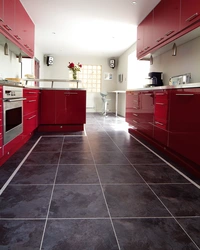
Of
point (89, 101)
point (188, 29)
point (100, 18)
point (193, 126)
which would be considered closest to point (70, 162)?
point (193, 126)

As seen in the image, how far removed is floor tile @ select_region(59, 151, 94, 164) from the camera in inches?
102

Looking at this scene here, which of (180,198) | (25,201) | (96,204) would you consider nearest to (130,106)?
(180,198)

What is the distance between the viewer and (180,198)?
1700 millimetres

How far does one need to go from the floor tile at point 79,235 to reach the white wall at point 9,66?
2953 mm

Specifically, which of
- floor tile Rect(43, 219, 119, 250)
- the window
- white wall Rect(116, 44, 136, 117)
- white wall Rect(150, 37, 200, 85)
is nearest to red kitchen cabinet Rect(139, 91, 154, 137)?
white wall Rect(150, 37, 200, 85)

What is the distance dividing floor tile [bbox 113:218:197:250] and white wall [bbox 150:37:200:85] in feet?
7.78

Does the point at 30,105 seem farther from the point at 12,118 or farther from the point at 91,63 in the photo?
the point at 91,63

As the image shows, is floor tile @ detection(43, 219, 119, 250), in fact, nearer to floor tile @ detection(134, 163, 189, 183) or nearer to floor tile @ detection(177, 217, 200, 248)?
floor tile @ detection(177, 217, 200, 248)

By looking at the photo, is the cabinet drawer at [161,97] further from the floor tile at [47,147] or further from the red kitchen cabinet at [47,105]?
the red kitchen cabinet at [47,105]

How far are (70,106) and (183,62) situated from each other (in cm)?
207

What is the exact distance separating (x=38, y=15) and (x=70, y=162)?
325 cm

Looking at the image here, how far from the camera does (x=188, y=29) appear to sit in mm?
2760

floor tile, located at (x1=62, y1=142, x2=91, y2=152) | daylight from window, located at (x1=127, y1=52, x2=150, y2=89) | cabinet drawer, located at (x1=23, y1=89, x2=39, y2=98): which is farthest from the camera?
daylight from window, located at (x1=127, y1=52, x2=150, y2=89)

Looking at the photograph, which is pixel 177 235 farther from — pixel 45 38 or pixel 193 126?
pixel 45 38
